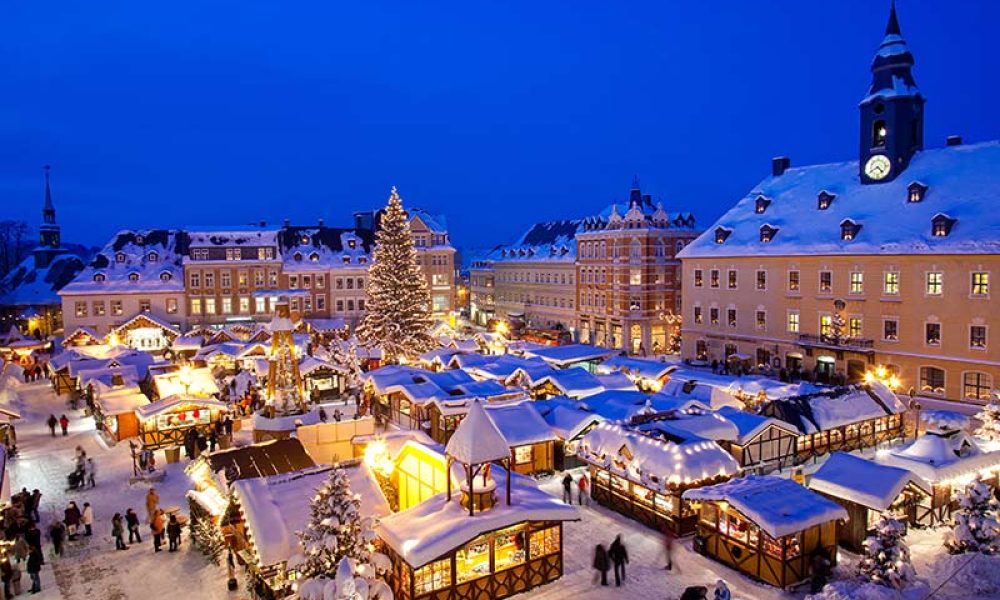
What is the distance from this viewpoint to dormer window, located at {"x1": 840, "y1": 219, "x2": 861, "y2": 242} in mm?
37250

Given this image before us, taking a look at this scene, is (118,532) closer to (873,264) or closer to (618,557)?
(618,557)

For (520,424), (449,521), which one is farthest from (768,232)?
(449,521)

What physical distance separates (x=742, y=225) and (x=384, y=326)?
2453 centimetres

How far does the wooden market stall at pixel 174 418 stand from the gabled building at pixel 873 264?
3041 centimetres

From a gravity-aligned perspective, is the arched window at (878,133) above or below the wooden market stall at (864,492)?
above

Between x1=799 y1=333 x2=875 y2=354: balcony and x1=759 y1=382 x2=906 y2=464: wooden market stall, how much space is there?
829cm

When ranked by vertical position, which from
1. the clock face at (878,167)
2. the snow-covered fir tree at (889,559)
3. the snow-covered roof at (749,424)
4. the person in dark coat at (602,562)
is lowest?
the person in dark coat at (602,562)

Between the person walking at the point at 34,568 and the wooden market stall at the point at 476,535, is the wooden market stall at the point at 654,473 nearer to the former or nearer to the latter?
the wooden market stall at the point at 476,535

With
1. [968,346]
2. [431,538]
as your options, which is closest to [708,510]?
[431,538]

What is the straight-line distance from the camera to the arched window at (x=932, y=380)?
3319 cm

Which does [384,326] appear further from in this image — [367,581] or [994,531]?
[994,531]

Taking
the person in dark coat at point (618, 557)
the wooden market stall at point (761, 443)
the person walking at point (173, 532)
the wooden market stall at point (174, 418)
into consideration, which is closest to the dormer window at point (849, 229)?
the wooden market stall at point (761, 443)

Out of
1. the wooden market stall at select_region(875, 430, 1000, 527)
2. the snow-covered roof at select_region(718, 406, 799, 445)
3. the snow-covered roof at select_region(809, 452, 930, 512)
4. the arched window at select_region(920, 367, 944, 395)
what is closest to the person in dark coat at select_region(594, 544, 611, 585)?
the snow-covered roof at select_region(809, 452, 930, 512)

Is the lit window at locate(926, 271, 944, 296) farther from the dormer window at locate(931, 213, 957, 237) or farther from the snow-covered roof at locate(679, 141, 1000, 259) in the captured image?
the dormer window at locate(931, 213, 957, 237)
